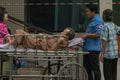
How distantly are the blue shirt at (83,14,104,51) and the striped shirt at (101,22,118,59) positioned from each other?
0.30 meters

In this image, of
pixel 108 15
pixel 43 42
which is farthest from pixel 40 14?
pixel 43 42

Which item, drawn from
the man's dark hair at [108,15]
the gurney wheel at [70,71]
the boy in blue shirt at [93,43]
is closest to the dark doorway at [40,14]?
the boy in blue shirt at [93,43]

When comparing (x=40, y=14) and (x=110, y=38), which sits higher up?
(x=40, y=14)

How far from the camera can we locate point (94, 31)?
29.9 ft

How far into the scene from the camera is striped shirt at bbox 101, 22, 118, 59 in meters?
8.73

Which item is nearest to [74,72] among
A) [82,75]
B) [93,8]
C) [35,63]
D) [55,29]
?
[82,75]

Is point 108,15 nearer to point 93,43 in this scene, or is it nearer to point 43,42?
point 93,43

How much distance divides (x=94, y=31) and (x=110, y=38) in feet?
1.48

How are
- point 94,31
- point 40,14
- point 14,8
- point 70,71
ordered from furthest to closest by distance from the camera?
point 40,14 → point 14,8 → point 94,31 → point 70,71

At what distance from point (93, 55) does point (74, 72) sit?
648mm

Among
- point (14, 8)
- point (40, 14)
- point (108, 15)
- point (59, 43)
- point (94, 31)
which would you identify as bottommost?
point (59, 43)

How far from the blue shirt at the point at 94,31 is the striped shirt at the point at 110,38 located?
0.30 meters

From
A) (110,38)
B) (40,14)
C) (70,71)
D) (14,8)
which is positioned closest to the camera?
(70,71)

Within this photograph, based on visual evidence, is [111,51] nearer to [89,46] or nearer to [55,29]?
[89,46]
